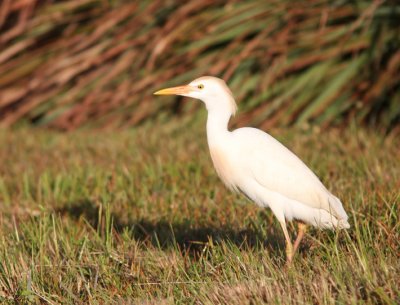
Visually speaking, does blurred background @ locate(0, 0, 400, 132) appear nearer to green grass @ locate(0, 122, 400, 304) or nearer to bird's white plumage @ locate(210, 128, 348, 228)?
green grass @ locate(0, 122, 400, 304)

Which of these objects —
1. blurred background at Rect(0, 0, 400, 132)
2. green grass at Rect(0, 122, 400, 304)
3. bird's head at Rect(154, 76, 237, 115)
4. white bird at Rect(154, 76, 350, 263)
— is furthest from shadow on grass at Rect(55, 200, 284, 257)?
blurred background at Rect(0, 0, 400, 132)

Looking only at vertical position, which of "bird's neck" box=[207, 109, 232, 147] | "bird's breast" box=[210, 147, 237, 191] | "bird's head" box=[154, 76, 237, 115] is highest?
"bird's head" box=[154, 76, 237, 115]

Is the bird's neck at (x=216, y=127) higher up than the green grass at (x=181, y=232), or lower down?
higher up

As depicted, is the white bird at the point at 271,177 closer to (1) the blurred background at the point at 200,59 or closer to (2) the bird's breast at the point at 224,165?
(2) the bird's breast at the point at 224,165

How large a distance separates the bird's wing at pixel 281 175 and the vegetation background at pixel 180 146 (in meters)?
0.15

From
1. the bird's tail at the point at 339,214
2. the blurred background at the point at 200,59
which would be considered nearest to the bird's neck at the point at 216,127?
the bird's tail at the point at 339,214

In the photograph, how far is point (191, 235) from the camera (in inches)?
144

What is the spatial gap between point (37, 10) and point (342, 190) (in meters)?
4.42

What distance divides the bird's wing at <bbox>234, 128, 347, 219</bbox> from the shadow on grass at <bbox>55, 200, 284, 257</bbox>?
0.23 m

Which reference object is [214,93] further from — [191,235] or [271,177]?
[191,235]

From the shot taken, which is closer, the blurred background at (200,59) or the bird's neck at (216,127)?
the bird's neck at (216,127)

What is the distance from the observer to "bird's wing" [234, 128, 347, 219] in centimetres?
319

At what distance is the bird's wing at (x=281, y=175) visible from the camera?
10.5 feet

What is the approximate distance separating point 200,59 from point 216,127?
3338 mm
